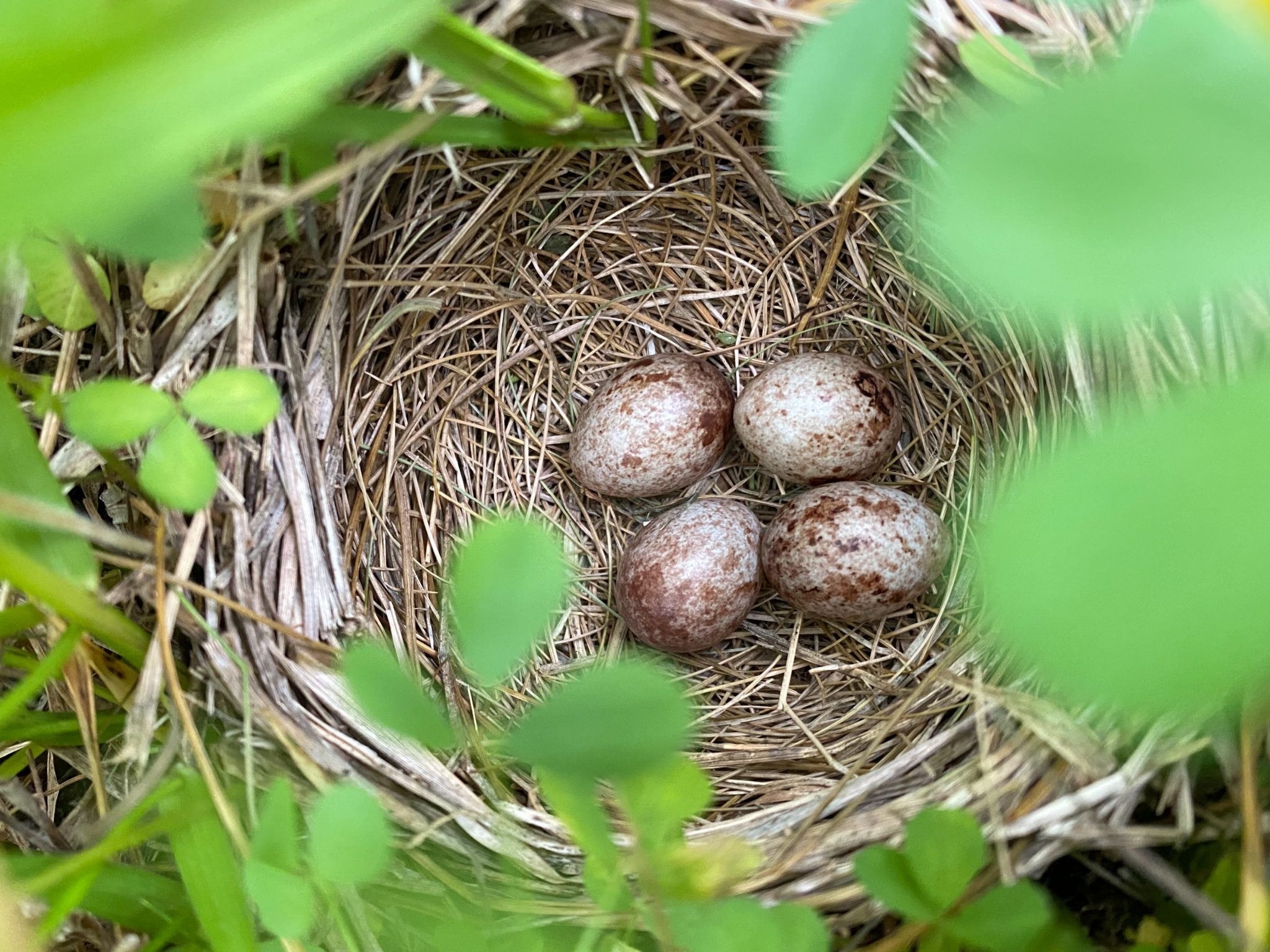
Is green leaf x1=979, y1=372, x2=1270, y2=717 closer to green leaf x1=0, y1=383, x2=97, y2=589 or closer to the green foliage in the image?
the green foliage

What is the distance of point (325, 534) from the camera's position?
2.85 feet

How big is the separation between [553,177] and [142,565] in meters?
0.63

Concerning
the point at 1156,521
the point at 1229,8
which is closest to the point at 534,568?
the point at 1156,521

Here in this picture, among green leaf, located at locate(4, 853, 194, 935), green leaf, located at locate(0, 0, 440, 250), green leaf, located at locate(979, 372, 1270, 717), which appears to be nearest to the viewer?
green leaf, located at locate(979, 372, 1270, 717)

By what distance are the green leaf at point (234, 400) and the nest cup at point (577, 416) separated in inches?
7.3

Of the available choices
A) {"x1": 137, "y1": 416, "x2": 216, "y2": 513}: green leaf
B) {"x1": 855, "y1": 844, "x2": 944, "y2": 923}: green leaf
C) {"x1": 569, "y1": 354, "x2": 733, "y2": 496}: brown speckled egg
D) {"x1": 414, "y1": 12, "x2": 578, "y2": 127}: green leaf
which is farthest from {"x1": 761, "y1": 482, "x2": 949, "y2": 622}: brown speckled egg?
{"x1": 137, "y1": 416, "x2": 216, "y2": 513}: green leaf

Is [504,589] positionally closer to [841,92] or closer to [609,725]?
[609,725]

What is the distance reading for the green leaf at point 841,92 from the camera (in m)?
0.42

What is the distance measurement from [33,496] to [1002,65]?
814mm

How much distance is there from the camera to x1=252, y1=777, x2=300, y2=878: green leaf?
545 mm

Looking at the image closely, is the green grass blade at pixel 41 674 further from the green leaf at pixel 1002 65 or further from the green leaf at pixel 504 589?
the green leaf at pixel 1002 65

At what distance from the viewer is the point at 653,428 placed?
100 cm

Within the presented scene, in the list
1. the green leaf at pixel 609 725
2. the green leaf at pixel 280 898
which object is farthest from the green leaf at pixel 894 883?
the green leaf at pixel 280 898

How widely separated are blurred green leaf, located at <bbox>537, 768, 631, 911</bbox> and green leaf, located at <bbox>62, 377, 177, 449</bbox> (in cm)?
38
